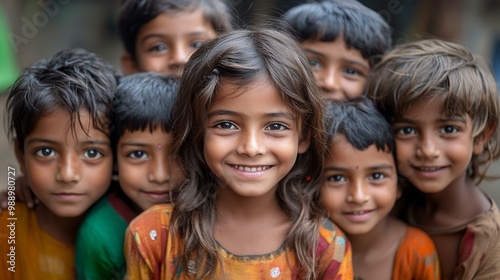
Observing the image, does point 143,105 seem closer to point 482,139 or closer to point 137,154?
point 137,154

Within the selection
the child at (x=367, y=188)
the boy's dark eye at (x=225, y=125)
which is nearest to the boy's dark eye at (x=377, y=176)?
the child at (x=367, y=188)

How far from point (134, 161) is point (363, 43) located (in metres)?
1.21

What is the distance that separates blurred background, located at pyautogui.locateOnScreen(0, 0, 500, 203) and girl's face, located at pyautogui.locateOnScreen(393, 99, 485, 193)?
2.00 metres

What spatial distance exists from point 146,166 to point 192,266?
44 cm

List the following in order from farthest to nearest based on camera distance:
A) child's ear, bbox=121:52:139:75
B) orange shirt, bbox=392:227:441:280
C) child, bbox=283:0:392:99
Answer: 1. child's ear, bbox=121:52:139:75
2. child, bbox=283:0:392:99
3. orange shirt, bbox=392:227:441:280

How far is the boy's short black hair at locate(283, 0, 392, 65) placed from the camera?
2920 millimetres

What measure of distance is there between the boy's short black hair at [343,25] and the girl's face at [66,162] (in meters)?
1.04

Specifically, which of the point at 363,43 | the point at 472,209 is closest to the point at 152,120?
the point at 363,43

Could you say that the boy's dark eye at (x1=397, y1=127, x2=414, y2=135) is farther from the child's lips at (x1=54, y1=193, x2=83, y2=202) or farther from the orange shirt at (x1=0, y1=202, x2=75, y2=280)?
the orange shirt at (x1=0, y1=202, x2=75, y2=280)

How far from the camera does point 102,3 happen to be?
5.90 metres

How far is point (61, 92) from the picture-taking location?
2.37 meters

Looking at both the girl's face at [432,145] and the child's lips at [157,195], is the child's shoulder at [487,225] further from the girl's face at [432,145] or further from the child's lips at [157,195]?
the child's lips at [157,195]

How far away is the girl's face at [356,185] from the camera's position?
7.89 ft

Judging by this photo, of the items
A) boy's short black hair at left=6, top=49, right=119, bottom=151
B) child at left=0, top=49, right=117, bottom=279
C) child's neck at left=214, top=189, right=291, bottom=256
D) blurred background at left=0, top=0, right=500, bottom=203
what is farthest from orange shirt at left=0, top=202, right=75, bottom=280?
blurred background at left=0, top=0, right=500, bottom=203
